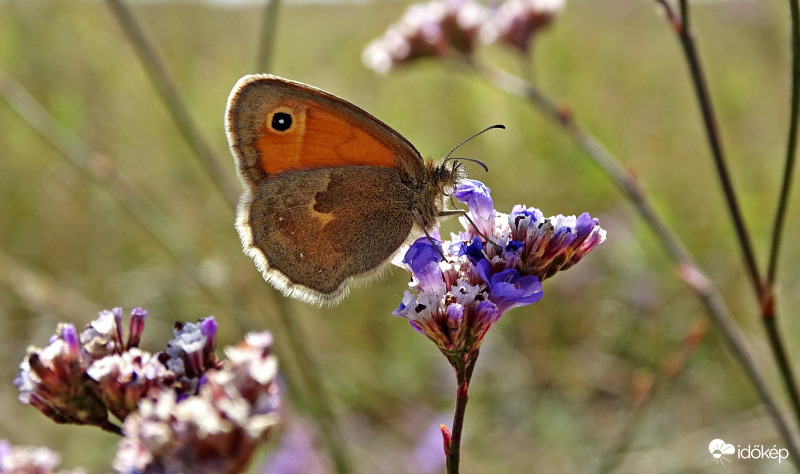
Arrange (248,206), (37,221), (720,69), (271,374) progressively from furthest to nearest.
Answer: (720,69)
(37,221)
(248,206)
(271,374)

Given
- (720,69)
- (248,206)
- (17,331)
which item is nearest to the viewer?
(248,206)

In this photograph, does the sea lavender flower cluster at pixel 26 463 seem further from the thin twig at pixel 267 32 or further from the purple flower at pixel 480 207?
the thin twig at pixel 267 32

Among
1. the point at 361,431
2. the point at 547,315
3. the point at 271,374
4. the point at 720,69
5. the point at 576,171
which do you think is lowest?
the point at 271,374

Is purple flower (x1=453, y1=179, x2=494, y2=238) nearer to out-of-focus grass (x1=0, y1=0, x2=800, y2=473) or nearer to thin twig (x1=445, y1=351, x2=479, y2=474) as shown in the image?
thin twig (x1=445, y1=351, x2=479, y2=474)

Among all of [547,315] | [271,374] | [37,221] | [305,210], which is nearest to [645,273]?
[547,315]

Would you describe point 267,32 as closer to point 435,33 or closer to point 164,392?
point 435,33

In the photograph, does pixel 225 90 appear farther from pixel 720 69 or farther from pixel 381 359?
pixel 720 69

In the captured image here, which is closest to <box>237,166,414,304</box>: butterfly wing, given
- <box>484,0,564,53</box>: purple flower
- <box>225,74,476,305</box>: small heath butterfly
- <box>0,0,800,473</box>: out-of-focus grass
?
<box>225,74,476,305</box>: small heath butterfly
